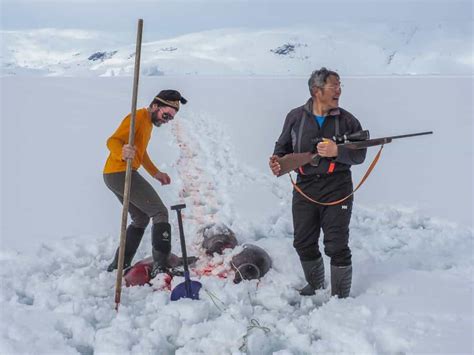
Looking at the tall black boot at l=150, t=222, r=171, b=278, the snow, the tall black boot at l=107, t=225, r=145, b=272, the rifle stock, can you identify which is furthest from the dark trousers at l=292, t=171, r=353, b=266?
the tall black boot at l=107, t=225, r=145, b=272

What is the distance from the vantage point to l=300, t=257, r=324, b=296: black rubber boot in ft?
15.4

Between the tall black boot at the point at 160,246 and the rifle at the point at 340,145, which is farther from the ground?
the rifle at the point at 340,145

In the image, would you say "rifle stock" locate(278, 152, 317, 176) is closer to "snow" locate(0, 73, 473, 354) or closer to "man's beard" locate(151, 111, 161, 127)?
"snow" locate(0, 73, 473, 354)

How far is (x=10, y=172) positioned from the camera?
9672mm

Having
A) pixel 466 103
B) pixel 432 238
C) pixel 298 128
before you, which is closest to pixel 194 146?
pixel 432 238

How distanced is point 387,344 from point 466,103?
18781 mm

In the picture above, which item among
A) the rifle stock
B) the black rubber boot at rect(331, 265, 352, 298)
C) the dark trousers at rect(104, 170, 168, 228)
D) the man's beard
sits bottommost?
the black rubber boot at rect(331, 265, 352, 298)

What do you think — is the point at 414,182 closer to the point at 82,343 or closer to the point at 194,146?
the point at 194,146

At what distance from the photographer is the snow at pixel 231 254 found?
3.81 metres

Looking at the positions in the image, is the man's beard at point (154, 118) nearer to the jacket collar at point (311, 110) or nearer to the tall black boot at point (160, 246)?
the tall black boot at point (160, 246)

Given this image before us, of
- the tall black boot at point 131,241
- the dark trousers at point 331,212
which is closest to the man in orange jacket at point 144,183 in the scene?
the tall black boot at point 131,241

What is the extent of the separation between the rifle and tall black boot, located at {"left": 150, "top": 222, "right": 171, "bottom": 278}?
4.03 feet

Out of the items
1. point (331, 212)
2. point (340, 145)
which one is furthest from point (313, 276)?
point (340, 145)

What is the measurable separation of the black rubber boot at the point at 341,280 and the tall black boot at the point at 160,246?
5.02ft
